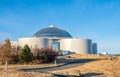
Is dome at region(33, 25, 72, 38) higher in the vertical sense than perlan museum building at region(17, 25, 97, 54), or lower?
higher

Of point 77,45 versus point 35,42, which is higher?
point 35,42

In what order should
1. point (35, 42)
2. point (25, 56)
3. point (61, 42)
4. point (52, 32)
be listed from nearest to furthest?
point (25, 56)
point (35, 42)
point (61, 42)
point (52, 32)

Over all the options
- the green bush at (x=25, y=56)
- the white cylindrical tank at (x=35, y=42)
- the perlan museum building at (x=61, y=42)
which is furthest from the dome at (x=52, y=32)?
the green bush at (x=25, y=56)

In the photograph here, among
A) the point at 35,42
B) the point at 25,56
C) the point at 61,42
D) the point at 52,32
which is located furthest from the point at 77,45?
the point at 25,56

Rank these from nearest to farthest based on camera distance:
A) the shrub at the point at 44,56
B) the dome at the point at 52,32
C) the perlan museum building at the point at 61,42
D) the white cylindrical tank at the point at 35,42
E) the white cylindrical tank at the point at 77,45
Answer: the shrub at the point at 44,56, the white cylindrical tank at the point at 35,42, the perlan museum building at the point at 61,42, the white cylindrical tank at the point at 77,45, the dome at the point at 52,32

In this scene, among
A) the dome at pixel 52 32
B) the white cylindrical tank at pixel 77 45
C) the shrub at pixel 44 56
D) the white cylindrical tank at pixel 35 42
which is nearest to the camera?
the shrub at pixel 44 56

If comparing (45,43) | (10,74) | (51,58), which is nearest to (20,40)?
(45,43)

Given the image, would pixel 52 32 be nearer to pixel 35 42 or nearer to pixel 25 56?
pixel 35 42

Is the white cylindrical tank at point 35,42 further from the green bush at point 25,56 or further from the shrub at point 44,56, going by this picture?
the green bush at point 25,56

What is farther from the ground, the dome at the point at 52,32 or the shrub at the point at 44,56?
the dome at the point at 52,32

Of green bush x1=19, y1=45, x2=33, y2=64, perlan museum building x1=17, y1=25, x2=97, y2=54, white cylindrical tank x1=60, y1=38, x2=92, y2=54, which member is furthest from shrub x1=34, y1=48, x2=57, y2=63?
white cylindrical tank x1=60, y1=38, x2=92, y2=54

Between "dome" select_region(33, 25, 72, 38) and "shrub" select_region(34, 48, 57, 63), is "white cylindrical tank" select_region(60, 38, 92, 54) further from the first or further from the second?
"shrub" select_region(34, 48, 57, 63)

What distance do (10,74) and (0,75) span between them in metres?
0.95

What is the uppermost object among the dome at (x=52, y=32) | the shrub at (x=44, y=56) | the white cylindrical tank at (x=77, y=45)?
the dome at (x=52, y=32)
